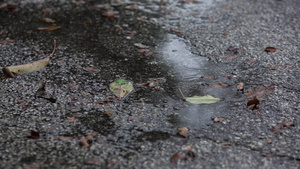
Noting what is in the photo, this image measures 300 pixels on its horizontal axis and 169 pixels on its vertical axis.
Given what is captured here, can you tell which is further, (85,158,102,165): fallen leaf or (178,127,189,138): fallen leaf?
(178,127,189,138): fallen leaf

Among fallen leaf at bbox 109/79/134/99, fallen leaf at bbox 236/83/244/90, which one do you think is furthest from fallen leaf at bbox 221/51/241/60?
fallen leaf at bbox 109/79/134/99

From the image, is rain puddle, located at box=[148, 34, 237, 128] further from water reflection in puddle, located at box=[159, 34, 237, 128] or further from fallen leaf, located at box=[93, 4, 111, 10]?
fallen leaf, located at box=[93, 4, 111, 10]

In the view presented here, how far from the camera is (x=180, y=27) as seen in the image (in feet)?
14.7

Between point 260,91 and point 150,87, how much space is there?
0.98 m

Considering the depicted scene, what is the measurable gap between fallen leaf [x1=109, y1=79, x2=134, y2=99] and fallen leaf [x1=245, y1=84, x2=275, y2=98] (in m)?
1.04

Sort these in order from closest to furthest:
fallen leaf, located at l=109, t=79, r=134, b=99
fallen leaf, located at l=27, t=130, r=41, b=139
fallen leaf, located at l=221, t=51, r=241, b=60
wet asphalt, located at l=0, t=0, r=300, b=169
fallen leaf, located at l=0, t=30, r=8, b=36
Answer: wet asphalt, located at l=0, t=0, r=300, b=169 → fallen leaf, located at l=27, t=130, r=41, b=139 → fallen leaf, located at l=109, t=79, r=134, b=99 → fallen leaf, located at l=221, t=51, r=241, b=60 → fallen leaf, located at l=0, t=30, r=8, b=36

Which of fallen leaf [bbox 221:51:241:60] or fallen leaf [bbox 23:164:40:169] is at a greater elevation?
fallen leaf [bbox 221:51:241:60]

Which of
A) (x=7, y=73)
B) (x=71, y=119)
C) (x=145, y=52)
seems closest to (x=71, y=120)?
(x=71, y=119)

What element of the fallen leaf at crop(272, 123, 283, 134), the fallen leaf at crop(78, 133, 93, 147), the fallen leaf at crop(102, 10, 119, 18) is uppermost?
the fallen leaf at crop(102, 10, 119, 18)

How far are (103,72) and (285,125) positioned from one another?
1.73 m

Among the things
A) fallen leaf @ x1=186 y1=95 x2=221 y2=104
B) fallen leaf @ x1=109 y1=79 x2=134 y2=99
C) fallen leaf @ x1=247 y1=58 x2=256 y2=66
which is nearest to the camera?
fallen leaf @ x1=186 y1=95 x2=221 y2=104

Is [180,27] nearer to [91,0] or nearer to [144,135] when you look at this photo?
[91,0]

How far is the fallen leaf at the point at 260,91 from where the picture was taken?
2959 millimetres

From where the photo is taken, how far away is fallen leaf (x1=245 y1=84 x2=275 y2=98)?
296cm
